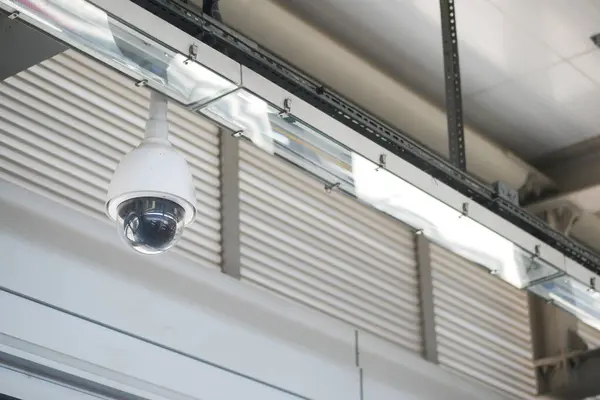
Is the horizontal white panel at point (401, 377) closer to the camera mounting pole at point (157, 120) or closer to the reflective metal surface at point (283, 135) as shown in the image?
the reflective metal surface at point (283, 135)

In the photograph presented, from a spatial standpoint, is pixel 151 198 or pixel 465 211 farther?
pixel 465 211

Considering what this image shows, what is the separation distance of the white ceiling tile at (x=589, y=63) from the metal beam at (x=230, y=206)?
5.26ft

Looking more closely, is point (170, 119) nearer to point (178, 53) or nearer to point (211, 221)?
point (211, 221)

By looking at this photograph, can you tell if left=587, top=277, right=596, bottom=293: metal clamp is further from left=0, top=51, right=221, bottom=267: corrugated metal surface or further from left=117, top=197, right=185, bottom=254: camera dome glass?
left=117, top=197, right=185, bottom=254: camera dome glass

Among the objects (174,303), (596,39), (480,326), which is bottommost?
(174,303)

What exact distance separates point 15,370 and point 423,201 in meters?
1.42

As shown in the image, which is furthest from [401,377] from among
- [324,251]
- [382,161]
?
[382,161]

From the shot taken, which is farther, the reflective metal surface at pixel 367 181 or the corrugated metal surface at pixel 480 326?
the corrugated metal surface at pixel 480 326

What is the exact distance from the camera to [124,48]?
2574 millimetres

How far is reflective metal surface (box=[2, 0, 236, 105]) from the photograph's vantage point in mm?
2459

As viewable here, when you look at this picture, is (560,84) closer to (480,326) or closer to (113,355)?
(480,326)

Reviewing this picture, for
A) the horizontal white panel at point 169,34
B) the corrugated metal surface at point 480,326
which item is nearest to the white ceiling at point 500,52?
the corrugated metal surface at point 480,326

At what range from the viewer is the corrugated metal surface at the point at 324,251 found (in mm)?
4245

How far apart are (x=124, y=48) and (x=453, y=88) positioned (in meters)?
1.27
